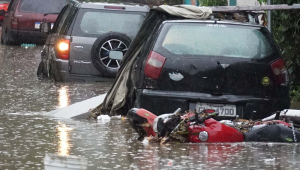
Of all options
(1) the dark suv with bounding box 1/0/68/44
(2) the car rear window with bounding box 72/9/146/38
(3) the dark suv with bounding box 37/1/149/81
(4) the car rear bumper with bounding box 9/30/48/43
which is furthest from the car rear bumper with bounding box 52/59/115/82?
(4) the car rear bumper with bounding box 9/30/48/43

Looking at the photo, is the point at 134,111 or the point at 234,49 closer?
the point at 134,111

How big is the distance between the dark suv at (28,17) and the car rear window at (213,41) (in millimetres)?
17016

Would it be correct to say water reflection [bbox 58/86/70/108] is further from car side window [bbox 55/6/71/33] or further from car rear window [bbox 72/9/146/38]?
car side window [bbox 55/6/71/33]

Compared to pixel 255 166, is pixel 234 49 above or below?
above

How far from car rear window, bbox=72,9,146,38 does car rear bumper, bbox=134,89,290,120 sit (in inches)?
222

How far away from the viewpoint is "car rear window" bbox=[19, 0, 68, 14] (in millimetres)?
26375

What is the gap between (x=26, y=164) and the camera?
23.8 ft

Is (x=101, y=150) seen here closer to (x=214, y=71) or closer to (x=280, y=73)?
(x=214, y=71)

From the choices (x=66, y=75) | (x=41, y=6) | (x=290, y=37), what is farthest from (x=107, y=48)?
(x=41, y=6)

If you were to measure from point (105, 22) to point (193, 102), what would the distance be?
19.8 ft

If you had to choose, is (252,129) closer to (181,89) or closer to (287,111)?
(287,111)

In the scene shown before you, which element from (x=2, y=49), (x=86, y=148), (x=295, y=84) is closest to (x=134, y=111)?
(x=86, y=148)

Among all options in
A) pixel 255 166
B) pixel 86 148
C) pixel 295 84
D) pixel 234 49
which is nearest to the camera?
pixel 255 166

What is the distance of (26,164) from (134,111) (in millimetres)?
1637
